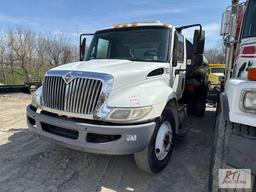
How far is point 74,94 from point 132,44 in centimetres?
170

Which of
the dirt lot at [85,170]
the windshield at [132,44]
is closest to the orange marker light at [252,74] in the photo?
the dirt lot at [85,170]

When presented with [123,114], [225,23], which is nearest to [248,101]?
[123,114]

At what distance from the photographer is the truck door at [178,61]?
3.91 m

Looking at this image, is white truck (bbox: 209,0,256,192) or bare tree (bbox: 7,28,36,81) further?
bare tree (bbox: 7,28,36,81)

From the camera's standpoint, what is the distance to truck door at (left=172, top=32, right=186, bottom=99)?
3910mm

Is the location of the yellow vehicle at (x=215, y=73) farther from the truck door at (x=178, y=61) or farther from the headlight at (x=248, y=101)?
the headlight at (x=248, y=101)

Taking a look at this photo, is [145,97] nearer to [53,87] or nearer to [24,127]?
[53,87]

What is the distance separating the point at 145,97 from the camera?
2.75m

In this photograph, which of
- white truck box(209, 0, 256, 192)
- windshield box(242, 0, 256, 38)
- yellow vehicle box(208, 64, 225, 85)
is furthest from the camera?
yellow vehicle box(208, 64, 225, 85)

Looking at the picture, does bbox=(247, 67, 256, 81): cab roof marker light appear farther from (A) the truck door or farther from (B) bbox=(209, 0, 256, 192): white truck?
(A) the truck door

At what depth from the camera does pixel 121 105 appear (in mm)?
2602

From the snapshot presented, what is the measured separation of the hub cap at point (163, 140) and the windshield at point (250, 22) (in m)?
1.60

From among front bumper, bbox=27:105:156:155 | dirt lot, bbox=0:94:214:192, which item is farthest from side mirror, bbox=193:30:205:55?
front bumper, bbox=27:105:156:155

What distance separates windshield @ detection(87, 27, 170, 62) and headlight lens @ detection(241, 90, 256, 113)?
189 centimetres
